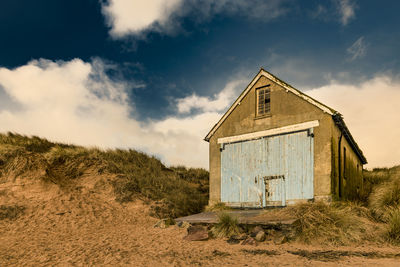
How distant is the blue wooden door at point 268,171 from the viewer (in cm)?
1278

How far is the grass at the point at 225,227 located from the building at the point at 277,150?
390 centimetres

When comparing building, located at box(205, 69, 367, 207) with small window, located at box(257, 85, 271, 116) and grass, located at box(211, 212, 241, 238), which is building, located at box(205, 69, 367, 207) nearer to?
small window, located at box(257, 85, 271, 116)

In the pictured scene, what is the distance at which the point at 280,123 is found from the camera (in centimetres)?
1373

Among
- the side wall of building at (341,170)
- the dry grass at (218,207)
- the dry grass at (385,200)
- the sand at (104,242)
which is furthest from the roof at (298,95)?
the sand at (104,242)

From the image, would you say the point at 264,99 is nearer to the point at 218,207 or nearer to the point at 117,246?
the point at 218,207

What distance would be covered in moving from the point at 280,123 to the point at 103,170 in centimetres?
939

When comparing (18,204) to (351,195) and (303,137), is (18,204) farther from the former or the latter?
(351,195)

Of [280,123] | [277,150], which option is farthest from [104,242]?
[280,123]

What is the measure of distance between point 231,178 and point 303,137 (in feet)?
13.0

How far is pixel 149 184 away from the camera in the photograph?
658 inches

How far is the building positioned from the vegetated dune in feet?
10.1

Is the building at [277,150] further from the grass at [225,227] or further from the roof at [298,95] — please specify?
the grass at [225,227]

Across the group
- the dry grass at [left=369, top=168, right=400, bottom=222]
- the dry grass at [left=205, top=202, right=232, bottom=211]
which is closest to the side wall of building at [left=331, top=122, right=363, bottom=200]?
the dry grass at [left=369, top=168, right=400, bottom=222]

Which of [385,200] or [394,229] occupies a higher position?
[385,200]
